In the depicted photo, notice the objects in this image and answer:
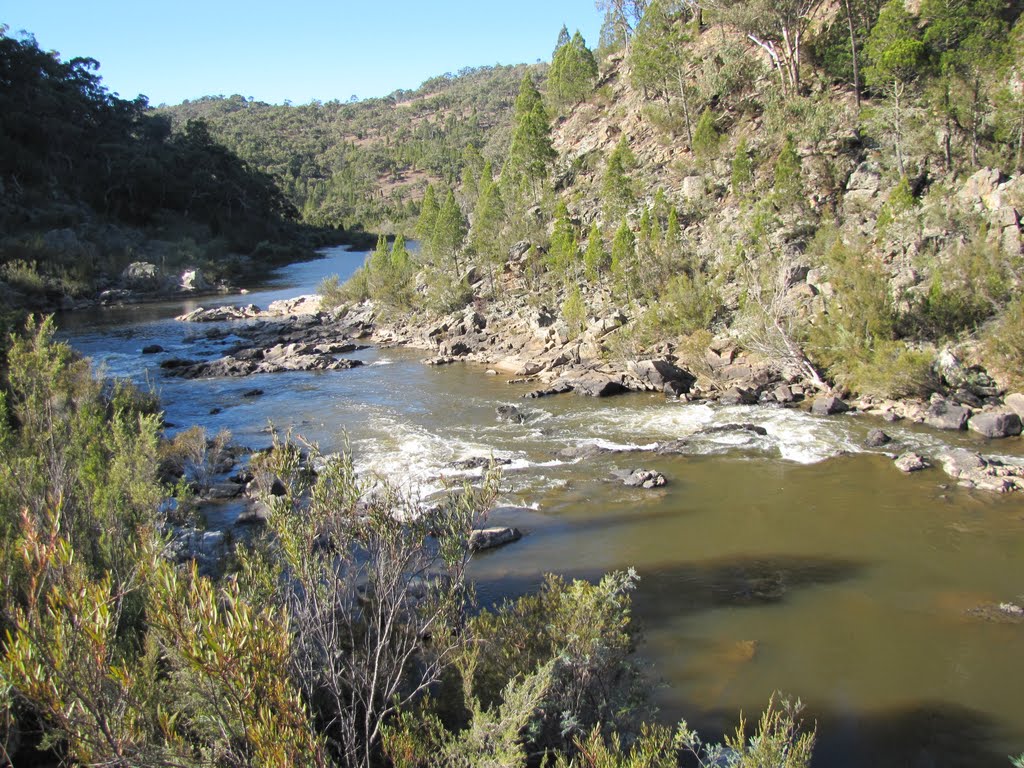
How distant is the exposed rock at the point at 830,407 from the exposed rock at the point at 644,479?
837cm

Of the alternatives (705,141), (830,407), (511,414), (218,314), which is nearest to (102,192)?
(218,314)

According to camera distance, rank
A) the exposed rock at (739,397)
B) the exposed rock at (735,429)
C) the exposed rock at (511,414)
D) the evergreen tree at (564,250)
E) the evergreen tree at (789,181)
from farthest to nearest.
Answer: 1. the evergreen tree at (564,250)
2. the evergreen tree at (789,181)
3. the exposed rock at (511,414)
4. the exposed rock at (739,397)
5. the exposed rock at (735,429)

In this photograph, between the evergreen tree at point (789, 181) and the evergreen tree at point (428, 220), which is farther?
the evergreen tree at point (428, 220)

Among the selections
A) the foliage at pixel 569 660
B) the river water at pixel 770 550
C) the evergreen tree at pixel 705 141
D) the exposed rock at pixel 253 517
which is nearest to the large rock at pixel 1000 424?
the river water at pixel 770 550

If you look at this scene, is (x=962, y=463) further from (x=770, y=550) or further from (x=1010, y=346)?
(x=770, y=550)

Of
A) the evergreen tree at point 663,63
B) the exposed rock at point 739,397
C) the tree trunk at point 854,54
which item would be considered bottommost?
the exposed rock at point 739,397

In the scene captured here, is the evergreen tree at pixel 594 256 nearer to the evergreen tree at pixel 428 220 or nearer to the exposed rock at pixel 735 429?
the evergreen tree at pixel 428 220

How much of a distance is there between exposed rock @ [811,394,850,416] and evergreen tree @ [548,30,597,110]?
5809cm

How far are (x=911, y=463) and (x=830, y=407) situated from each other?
5.57 meters

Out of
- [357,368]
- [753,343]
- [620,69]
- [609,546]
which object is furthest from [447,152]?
[609,546]

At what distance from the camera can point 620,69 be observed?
7331 cm

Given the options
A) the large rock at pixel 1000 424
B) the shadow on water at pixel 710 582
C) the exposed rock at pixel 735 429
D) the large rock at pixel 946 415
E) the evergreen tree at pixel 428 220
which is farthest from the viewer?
the evergreen tree at pixel 428 220

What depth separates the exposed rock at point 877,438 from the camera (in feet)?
68.2

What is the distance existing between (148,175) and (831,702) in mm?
103895
